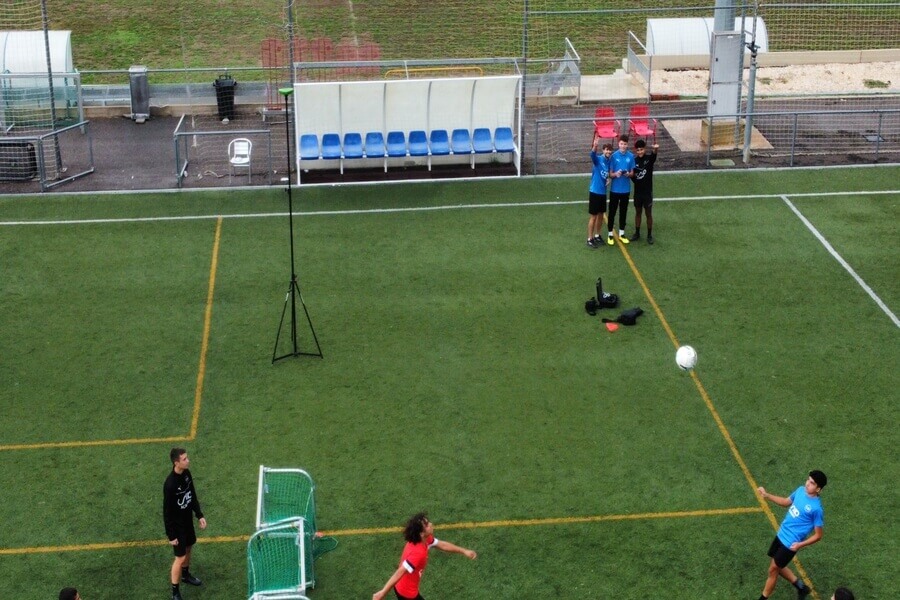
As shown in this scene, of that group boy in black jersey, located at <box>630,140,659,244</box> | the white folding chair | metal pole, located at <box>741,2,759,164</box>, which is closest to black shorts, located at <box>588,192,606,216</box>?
boy in black jersey, located at <box>630,140,659,244</box>

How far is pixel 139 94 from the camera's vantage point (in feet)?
92.7

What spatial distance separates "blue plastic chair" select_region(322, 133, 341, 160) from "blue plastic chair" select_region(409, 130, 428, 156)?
1.50 m

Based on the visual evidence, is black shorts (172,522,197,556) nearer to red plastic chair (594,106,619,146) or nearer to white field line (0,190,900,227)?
white field line (0,190,900,227)

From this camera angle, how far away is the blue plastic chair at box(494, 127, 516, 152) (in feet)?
82.6

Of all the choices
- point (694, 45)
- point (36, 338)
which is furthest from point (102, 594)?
point (694, 45)

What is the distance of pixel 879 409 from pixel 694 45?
17.4 metres

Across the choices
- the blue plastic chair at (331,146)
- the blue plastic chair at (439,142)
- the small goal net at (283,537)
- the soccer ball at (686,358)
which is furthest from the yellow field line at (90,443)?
the blue plastic chair at (439,142)

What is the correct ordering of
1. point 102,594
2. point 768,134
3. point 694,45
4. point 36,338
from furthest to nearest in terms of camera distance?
Answer: point 694,45
point 768,134
point 36,338
point 102,594

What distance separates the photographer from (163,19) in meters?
35.3

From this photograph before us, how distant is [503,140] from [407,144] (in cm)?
205

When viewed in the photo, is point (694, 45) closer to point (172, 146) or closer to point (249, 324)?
point (172, 146)

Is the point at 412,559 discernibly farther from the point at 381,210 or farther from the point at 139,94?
the point at 139,94

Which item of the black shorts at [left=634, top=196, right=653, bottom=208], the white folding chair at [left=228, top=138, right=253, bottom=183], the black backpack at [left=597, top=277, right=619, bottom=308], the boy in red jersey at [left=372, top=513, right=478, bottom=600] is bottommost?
the boy in red jersey at [left=372, top=513, right=478, bottom=600]

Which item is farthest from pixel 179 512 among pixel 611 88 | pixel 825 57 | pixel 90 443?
pixel 825 57
